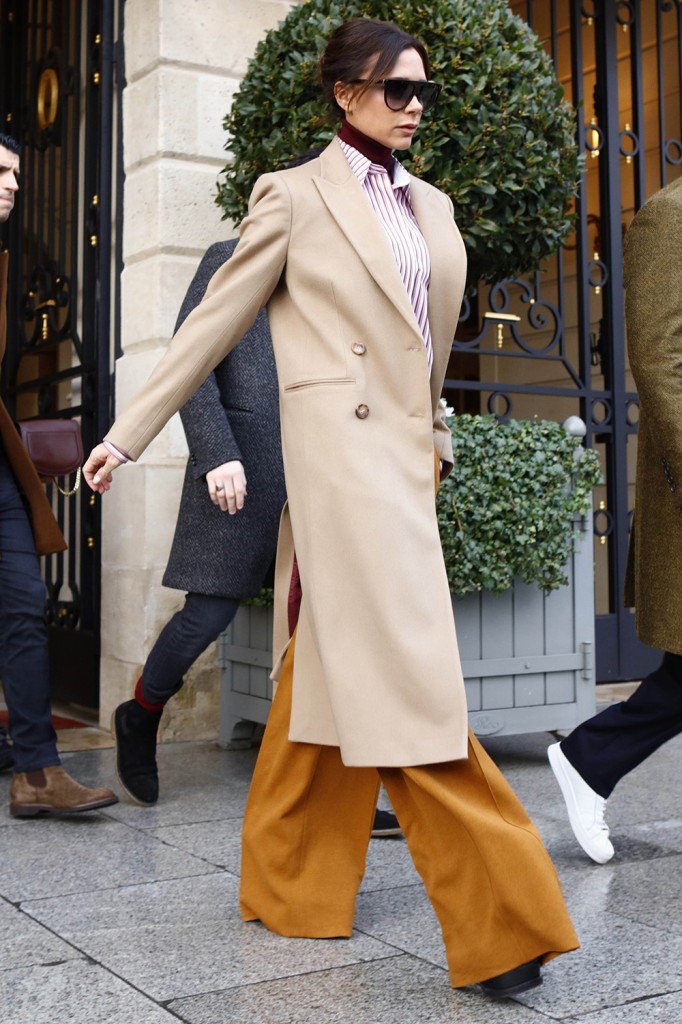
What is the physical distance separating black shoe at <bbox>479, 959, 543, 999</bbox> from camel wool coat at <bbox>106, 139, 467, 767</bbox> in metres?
0.40

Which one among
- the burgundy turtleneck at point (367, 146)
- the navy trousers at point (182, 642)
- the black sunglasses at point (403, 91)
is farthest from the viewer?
→ the navy trousers at point (182, 642)

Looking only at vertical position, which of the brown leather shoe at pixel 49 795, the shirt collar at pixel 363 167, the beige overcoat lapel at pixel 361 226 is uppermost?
the shirt collar at pixel 363 167

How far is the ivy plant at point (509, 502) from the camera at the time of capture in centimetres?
420

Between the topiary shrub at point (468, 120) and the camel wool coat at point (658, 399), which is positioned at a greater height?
the topiary shrub at point (468, 120)

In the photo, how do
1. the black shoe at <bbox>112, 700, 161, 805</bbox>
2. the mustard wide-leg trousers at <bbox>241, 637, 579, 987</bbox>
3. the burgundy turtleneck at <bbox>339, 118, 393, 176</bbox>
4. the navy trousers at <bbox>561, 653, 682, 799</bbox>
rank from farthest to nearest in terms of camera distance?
the black shoe at <bbox>112, 700, 161, 805</bbox> < the navy trousers at <bbox>561, 653, 682, 799</bbox> < the burgundy turtleneck at <bbox>339, 118, 393, 176</bbox> < the mustard wide-leg trousers at <bbox>241, 637, 579, 987</bbox>

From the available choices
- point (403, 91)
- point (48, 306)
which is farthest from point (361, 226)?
point (48, 306)

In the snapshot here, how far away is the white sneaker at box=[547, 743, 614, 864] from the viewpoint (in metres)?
3.30

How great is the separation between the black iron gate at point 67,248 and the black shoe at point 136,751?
4.97 feet

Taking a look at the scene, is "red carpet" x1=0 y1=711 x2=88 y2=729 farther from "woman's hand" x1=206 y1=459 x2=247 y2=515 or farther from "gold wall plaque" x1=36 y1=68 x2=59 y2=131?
"gold wall plaque" x1=36 y1=68 x2=59 y2=131

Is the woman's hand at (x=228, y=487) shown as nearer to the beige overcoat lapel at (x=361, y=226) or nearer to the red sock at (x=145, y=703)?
the beige overcoat lapel at (x=361, y=226)

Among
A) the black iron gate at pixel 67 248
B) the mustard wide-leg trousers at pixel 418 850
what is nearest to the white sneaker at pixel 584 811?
the mustard wide-leg trousers at pixel 418 850

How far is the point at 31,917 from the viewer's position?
2828 mm

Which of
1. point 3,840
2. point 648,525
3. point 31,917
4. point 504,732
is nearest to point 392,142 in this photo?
point 648,525

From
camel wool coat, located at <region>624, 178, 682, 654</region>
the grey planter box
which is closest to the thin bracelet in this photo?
camel wool coat, located at <region>624, 178, 682, 654</region>
